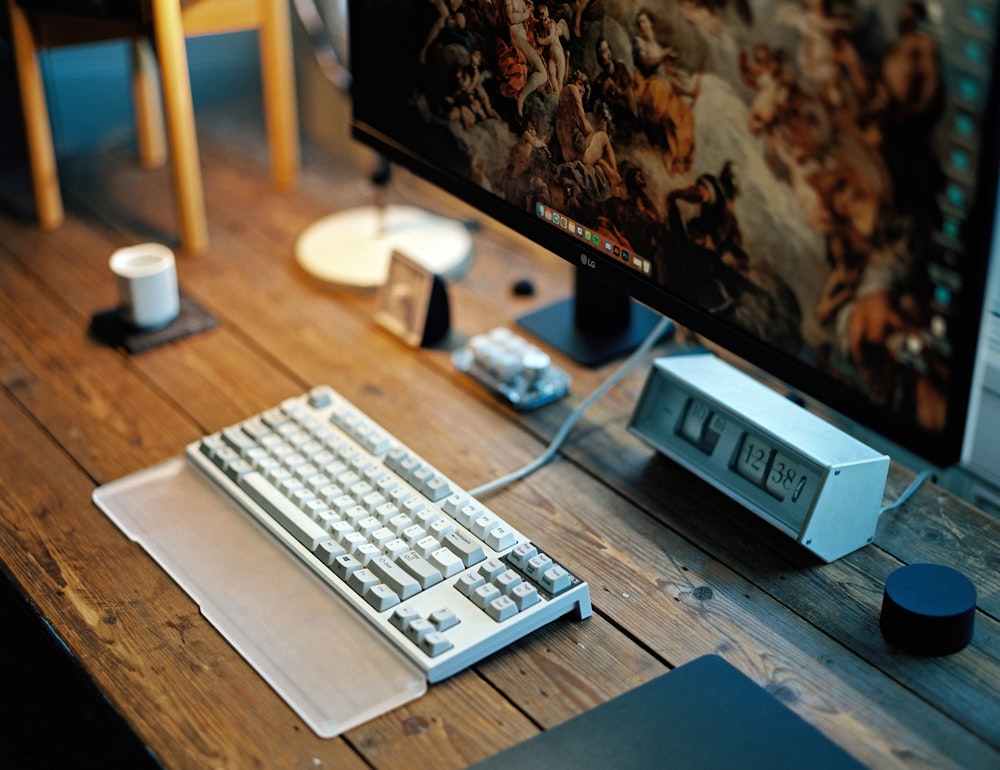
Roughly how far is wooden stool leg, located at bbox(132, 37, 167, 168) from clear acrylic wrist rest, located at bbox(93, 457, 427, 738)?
902mm

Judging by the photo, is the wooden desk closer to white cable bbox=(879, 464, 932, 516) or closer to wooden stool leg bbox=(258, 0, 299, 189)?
white cable bbox=(879, 464, 932, 516)

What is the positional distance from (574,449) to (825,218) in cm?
43

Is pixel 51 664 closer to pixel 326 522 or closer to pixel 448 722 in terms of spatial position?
pixel 326 522

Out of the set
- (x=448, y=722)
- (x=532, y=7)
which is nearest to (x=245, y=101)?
(x=532, y=7)

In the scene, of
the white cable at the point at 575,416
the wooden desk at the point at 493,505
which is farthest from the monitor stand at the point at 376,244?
the white cable at the point at 575,416

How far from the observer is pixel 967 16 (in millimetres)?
739

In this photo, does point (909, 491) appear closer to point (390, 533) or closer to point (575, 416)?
point (575, 416)

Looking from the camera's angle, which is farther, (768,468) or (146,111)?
(146,111)

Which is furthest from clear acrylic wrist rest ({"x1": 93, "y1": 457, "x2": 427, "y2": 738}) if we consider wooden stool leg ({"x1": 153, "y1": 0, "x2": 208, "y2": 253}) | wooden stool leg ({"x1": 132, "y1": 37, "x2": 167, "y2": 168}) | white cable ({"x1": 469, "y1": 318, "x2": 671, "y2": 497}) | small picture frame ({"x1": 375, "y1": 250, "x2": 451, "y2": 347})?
wooden stool leg ({"x1": 132, "y1": 37, "x2": 167, "y2": 168})

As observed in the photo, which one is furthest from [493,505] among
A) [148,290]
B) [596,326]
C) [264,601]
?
[148,290]

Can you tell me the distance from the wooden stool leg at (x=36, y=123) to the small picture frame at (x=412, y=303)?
591mm

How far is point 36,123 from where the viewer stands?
1701 mm

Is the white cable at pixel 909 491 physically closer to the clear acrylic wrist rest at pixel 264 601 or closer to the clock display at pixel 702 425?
the clock display at pixel 702 425

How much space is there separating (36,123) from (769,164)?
1.20 metres
